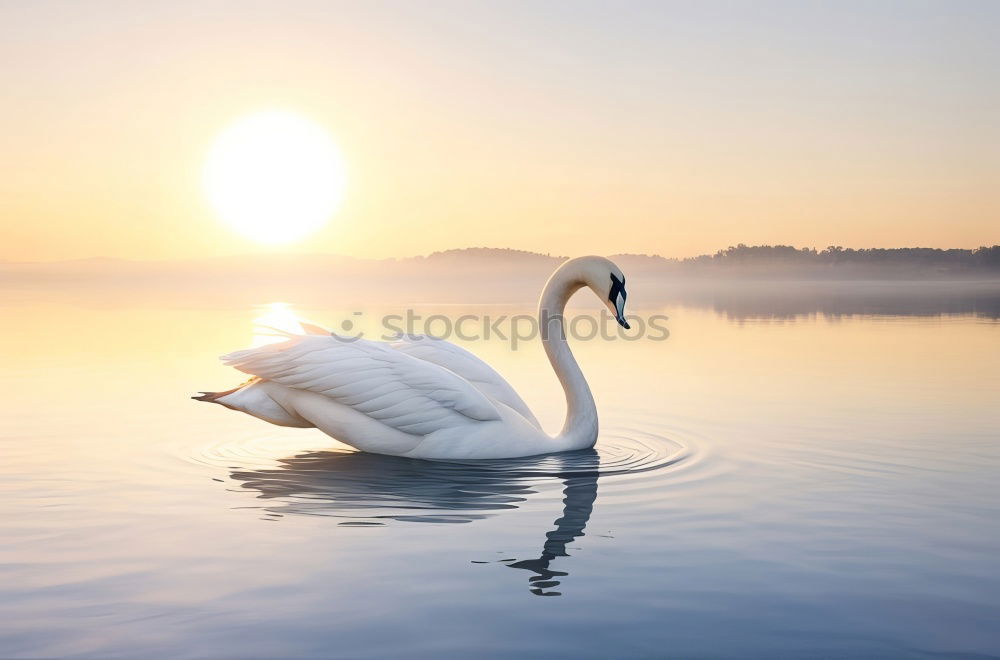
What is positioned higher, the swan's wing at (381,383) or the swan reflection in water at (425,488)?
the swan's wing at (381,383)

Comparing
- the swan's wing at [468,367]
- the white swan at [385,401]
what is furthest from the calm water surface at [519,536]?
the swan's wing at [468,367]

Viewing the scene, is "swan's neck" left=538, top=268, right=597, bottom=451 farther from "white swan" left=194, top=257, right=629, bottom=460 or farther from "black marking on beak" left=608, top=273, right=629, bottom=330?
"black marking on beak" left=608, top=273, right=629, bottom=330

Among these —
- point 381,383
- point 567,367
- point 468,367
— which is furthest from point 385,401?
point 567,367

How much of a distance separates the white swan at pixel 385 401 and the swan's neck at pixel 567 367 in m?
0.02

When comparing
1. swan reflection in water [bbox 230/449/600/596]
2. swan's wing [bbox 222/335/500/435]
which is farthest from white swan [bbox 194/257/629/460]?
swan reflection in water [bbox 230/449/600/596]

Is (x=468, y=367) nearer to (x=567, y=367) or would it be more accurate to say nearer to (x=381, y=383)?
(x=567, y=367)

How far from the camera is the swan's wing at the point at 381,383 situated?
9.15 m

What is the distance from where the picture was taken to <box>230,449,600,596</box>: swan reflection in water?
23.7ft

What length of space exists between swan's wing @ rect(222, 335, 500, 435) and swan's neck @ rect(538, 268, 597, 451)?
1.06 meters

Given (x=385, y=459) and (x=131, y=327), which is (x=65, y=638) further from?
(x=131, y=327)

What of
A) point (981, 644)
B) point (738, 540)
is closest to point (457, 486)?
point (738, 540)

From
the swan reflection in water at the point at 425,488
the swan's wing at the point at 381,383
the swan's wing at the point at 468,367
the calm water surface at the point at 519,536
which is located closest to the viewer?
the calm water surface at the point at 519,536

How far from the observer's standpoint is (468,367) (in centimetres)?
1044

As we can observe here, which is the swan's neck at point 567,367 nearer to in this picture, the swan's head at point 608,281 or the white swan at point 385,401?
the white swan at point 385,401
